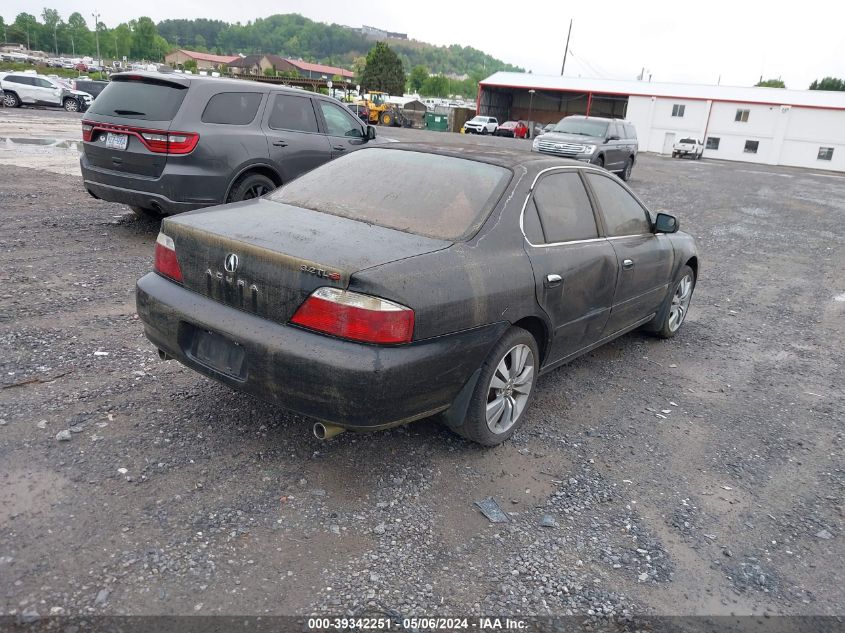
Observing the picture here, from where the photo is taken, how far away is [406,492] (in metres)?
3.13

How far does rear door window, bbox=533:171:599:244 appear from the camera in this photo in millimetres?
3766

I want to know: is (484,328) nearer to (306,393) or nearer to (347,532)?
(306,393)

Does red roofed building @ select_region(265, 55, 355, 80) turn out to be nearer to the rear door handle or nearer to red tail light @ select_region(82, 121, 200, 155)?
red tail light @ select_region(82, 121, 200, 155)

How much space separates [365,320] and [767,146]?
49898 mm

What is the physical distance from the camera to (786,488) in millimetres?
3510

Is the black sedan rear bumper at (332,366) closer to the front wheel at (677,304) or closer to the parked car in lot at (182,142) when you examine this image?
the front wheel at (677,304)

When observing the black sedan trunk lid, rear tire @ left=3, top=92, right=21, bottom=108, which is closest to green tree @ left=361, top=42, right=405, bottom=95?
rear tire @ left=3, top=92, right=21, bottom=108

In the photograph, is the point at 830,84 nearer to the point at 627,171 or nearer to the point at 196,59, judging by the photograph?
the point at 627,171

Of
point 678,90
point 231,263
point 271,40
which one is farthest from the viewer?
point 271,40

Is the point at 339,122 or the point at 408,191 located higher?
the point at 339,122

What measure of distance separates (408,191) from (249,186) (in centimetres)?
401

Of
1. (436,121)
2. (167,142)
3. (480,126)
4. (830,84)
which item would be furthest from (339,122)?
(830,84)

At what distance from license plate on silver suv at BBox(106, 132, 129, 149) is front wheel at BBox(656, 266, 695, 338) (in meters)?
5.50

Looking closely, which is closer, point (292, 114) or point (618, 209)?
point (618, 209)
